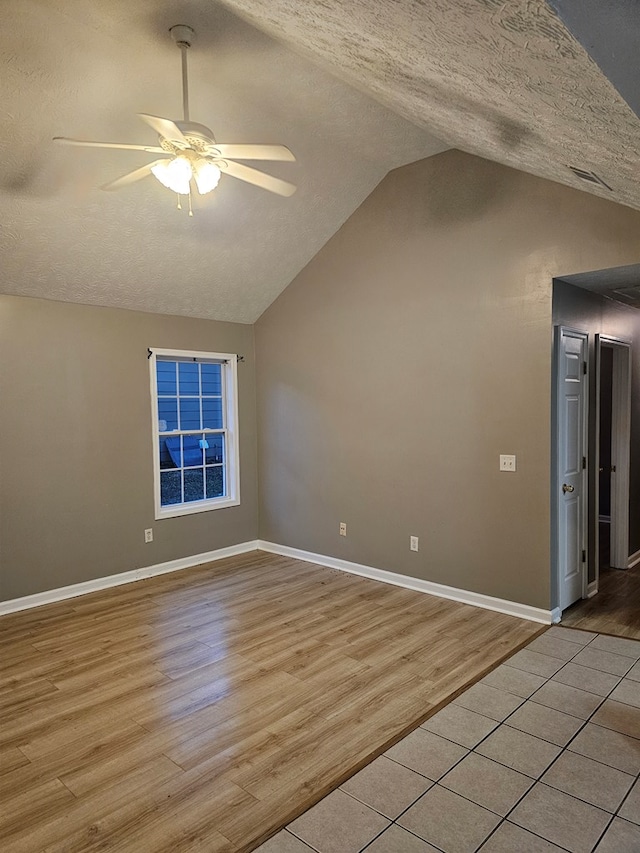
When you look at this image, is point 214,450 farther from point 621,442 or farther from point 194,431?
point 621,442

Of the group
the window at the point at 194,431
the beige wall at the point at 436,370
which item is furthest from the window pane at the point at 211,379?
the beige wall at the point at 436,370

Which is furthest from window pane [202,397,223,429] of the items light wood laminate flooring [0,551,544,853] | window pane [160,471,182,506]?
light wood laminate flooring [0,551,544,853]

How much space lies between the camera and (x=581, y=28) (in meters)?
1.04

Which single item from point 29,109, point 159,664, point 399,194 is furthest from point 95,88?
point 159,664

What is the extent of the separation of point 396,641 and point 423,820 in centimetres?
156

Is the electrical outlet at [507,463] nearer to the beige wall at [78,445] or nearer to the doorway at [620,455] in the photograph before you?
the doorway at [620,455]

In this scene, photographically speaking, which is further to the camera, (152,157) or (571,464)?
(571,464)

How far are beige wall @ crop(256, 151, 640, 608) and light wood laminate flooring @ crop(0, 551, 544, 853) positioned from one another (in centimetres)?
55

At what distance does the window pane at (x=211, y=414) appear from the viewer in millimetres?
5566

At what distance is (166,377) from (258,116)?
8.28 ft

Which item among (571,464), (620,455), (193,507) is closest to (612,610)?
(571,464)

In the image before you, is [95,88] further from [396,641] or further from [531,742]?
[531,742]

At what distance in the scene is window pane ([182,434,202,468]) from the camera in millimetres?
5398

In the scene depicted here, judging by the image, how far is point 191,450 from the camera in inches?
215
